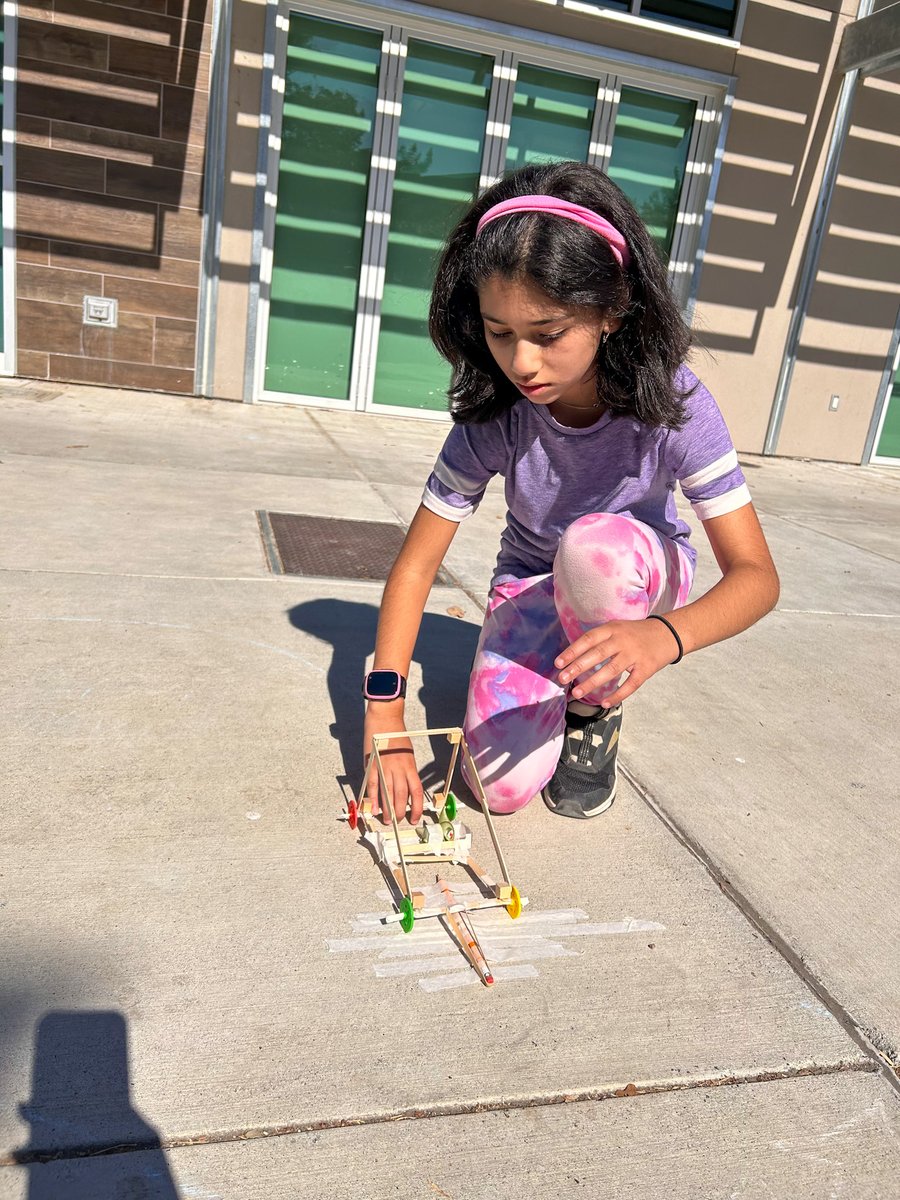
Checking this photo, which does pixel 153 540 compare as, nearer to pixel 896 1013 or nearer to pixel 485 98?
pixel 896 1013

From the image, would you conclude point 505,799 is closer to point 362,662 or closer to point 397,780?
point 397,780

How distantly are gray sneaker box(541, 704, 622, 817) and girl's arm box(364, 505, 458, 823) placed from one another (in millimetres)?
354

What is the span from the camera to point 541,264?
1.62 metres

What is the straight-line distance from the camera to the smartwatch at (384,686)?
6.39 feet

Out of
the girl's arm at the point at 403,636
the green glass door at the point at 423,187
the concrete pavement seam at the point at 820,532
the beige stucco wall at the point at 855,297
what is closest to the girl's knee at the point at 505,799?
the girl's arm at the point at 403,636

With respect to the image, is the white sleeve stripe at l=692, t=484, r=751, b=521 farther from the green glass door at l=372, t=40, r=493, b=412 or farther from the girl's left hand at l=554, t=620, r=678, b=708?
the green glass door at l=372, t=40, r=493, b=412

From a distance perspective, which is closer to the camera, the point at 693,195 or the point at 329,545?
the point at 329,545

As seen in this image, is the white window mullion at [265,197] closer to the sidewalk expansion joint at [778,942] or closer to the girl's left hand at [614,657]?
the sidewalk expansion joint at [778,942]

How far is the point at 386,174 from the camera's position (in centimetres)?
735

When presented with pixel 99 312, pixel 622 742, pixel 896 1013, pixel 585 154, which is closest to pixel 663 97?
pixel 585 154

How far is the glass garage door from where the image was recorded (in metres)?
7.14

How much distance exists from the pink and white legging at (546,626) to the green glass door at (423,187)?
5.47 metres

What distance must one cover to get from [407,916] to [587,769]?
25.8 inches

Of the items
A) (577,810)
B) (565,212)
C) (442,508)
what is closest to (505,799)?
(577,810)
